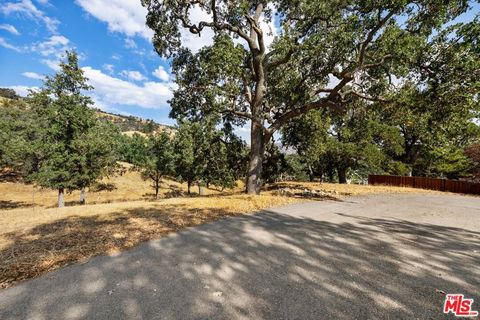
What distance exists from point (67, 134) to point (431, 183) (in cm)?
3434

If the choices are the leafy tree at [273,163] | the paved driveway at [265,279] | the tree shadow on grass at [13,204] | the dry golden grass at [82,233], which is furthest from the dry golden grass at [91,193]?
the paved driveway at [265,279]

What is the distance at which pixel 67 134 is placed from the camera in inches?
851

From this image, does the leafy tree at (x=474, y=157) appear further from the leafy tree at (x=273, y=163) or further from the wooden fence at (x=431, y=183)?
the leafy tree at (x=273, y=163)

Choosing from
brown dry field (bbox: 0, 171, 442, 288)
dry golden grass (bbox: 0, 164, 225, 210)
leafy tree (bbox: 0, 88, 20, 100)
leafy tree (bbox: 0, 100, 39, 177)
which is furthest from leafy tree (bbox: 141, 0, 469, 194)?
leafy tree (bbox: 0, 88, 20, 100)

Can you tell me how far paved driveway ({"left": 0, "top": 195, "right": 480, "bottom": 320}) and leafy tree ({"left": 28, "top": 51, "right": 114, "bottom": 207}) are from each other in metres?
20.0

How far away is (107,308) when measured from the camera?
3.07 meters

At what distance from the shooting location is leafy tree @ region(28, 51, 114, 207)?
20.7 m

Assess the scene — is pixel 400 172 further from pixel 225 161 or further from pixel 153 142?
pixel 153 142

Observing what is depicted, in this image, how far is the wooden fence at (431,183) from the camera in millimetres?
21688

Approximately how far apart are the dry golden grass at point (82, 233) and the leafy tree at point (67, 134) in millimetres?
15048

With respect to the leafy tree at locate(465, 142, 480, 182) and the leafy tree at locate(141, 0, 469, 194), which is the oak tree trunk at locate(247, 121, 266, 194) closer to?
the leafy tree at locate(141, 0, 469, 194)

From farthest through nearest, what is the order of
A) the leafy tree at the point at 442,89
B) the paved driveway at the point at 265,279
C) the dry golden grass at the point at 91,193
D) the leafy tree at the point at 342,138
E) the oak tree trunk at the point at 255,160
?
1. the dry golden grass at the point at 91,193
2. the leafy tree at the point at 342,138
3. the oak tree trunk at the point at 255,160
4. the leafy tree at the point at 442,89
5. the paved driveway at the point at 265,279

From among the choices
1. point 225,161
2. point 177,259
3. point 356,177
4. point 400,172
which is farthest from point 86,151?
point 356,177

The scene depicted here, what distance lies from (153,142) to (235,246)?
107 ft
